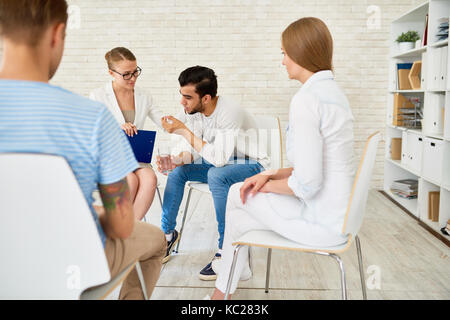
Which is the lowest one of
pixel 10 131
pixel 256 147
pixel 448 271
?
pixel 448 271

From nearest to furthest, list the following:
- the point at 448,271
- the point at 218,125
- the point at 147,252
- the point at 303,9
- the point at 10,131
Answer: the point at 10,131, the point at 147,252, the point at 448,271, the point at 218,125, the point at 303,9

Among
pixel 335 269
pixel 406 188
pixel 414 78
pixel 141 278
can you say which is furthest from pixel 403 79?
pixel 141 278

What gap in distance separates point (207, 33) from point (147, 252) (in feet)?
10.7

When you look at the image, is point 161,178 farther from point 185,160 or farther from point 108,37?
point 185,160

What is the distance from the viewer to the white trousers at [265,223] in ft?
4.60

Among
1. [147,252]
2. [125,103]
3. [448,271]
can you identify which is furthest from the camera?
[125,103]

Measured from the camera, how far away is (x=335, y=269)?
2.26 metres

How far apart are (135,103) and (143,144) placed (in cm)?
37

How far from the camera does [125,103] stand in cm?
259

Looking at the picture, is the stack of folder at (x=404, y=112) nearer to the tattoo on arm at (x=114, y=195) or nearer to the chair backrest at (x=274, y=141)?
the chair backrest at (x=274, y=141)

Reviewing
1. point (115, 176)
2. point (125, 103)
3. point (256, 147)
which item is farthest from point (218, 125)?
point (115, 176)

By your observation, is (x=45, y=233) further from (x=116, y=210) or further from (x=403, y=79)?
(x=403, y=79)

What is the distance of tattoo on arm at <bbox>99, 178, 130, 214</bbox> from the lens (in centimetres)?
98

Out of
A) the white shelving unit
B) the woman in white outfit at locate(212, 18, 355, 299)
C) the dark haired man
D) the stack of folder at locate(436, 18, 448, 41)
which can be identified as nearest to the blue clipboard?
the dark haired man
